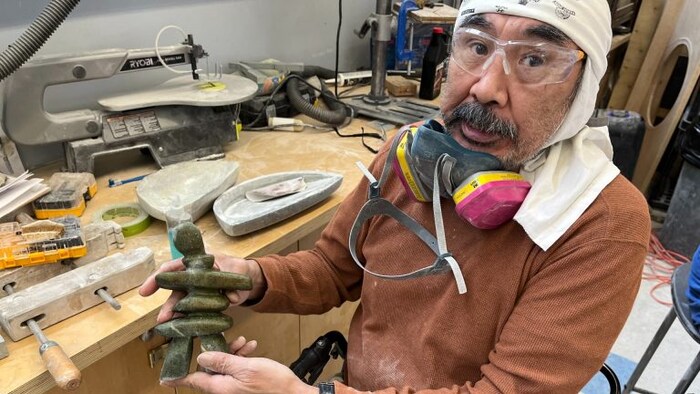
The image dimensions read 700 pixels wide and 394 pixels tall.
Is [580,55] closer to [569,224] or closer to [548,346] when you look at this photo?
[569,224]

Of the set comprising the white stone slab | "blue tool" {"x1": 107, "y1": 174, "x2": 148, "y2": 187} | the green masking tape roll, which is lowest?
"blue tool" {"x1": 107, "y1": 174, "x2": 148, "y2": 187}

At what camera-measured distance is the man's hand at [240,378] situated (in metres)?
0.83

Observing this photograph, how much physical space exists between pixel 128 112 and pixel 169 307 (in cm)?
76

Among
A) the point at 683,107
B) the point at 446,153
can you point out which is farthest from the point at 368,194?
the point at 683,107

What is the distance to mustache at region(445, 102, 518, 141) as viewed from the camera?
2.89 feet

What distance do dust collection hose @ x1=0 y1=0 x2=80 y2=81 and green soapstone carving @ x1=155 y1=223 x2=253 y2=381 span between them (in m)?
0.62

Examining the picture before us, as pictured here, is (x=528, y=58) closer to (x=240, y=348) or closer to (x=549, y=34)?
(x=549, y=34)

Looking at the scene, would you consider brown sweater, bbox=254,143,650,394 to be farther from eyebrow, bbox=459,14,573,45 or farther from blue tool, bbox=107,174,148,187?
blue tool, bbox=107,174,148,187

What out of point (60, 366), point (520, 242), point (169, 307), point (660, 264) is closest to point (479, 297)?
point (520, 242)

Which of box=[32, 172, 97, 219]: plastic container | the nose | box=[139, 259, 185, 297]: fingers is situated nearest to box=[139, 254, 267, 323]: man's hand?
box=[139, 259, 185, 297]: fingers

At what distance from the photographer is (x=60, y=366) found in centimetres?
77

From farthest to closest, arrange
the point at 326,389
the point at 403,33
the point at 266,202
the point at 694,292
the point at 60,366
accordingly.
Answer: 1. the point at 403,33
2. the point at 694,292
3. the point at 266,202
4. the point at 326,389
5. the point at 60,366

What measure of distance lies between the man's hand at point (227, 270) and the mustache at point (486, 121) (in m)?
0.55

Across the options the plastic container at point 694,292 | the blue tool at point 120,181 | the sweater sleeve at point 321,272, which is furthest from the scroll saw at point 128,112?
the plastic container at point 694,292
